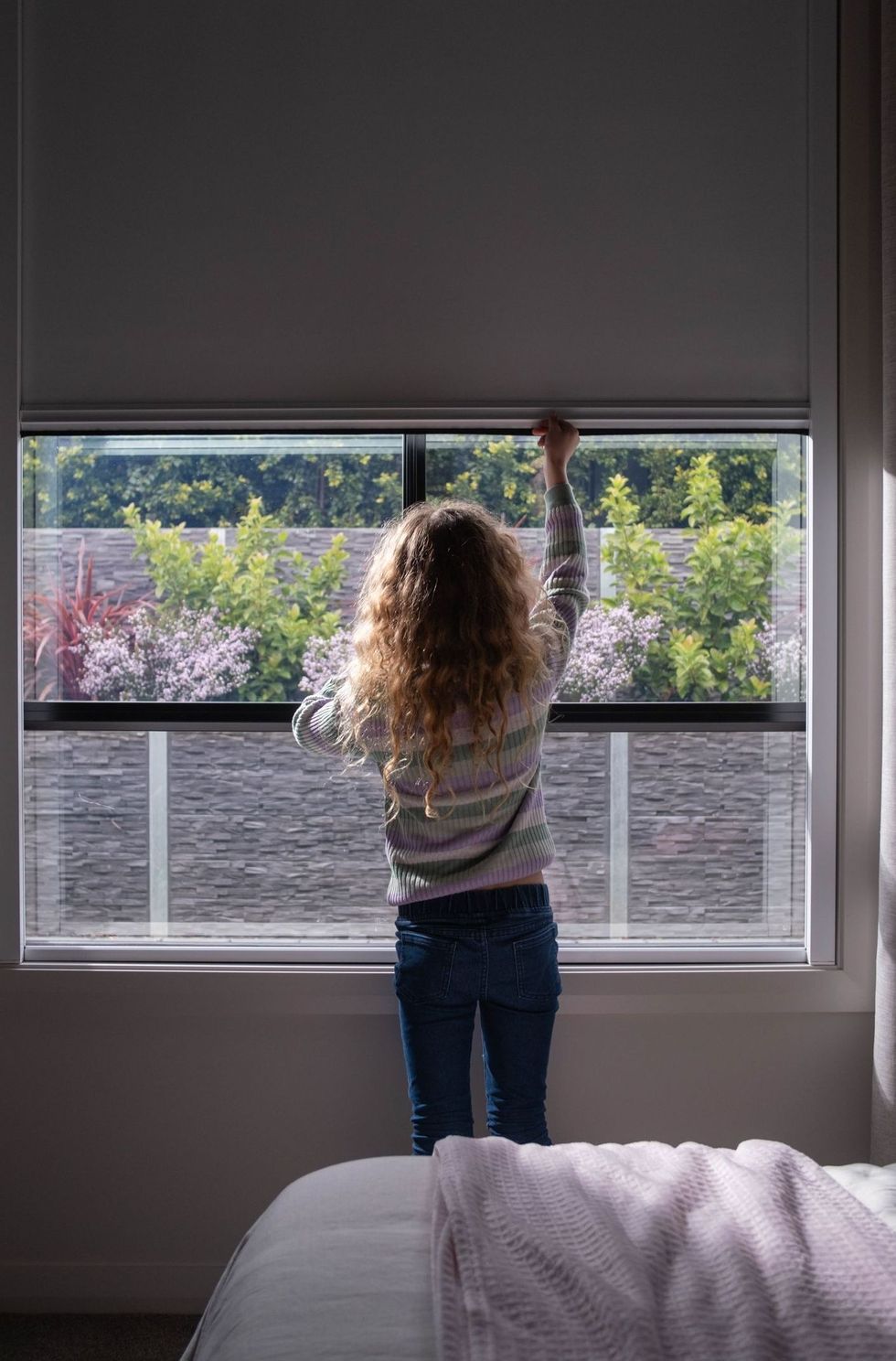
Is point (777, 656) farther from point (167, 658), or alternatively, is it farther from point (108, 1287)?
point (108, 1287)

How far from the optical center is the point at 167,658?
7.14ft

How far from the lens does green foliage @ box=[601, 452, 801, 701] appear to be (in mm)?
2164

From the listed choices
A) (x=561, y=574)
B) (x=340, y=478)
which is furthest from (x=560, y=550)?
(x=340, y=478)

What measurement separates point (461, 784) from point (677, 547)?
0.80 meters

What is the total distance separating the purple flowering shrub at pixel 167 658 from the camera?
7.14 ft

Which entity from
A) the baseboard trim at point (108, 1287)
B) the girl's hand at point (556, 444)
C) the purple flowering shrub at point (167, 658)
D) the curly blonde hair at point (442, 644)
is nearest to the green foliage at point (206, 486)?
the purple flowering shrub at point (167, 658)

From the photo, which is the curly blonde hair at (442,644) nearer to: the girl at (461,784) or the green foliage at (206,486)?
the girl at (461,784)

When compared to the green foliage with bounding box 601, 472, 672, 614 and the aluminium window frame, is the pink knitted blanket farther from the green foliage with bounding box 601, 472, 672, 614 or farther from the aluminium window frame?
the green foliage with bounding box 601, 472, 672, 614

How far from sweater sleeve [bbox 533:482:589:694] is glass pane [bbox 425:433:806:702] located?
0.15 meters

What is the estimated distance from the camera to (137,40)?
6.84 feet

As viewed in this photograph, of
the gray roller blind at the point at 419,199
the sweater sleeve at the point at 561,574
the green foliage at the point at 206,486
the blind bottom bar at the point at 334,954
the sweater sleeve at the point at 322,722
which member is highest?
the gray roller blind at the point at 419,199

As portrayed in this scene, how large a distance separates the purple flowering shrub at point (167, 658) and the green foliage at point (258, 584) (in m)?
0.03

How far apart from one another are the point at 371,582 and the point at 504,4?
1249 millimetres

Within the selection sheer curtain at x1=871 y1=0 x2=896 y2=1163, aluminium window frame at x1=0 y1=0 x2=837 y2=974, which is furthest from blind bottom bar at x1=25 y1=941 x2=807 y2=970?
sheer curtain at x1=871 y1=0 x2=896 y2=1163
